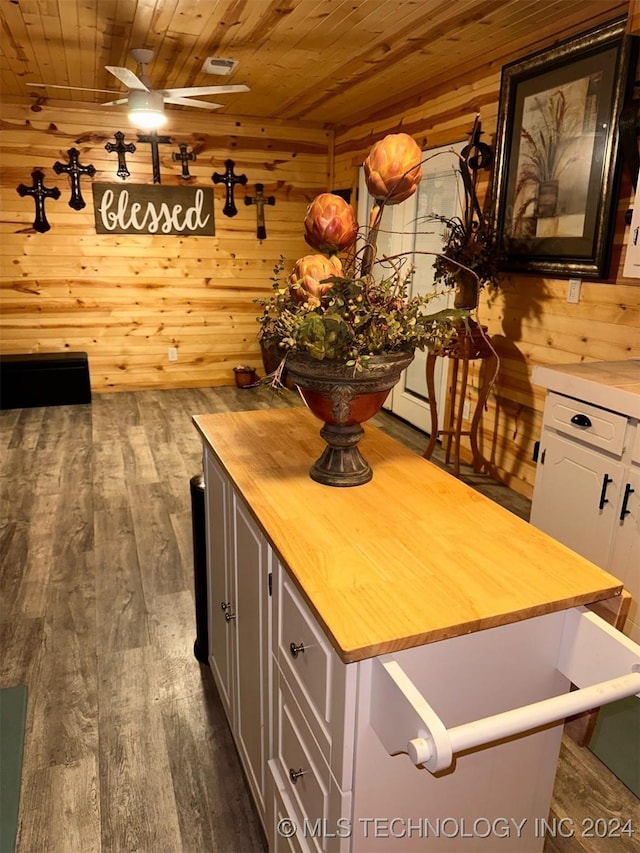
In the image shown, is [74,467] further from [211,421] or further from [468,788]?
[468,788]

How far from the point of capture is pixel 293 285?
127 centimetres

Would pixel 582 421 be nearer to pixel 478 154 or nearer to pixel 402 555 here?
pixel 402 555

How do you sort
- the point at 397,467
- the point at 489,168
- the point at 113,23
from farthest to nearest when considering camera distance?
the point at 489,168, the point at 113,23, the point at 397,467

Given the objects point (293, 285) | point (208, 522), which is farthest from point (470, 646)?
point (208, 522)

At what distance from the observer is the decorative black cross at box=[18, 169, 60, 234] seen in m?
5.42

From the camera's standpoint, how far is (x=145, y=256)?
19.4ft

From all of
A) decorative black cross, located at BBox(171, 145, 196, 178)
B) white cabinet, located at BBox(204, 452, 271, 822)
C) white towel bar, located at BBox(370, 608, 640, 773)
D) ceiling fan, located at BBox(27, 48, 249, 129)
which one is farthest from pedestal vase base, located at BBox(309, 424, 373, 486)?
decorative black cross, located at BBox(171, 145, 196, 178)

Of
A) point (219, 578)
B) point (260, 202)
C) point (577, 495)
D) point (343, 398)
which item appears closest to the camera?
point (343, 398)

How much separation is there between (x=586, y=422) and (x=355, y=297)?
1.48 meters

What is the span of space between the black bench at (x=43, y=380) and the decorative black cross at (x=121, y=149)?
1.70 m

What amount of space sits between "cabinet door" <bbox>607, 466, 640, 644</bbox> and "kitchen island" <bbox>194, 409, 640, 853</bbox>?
989 mm

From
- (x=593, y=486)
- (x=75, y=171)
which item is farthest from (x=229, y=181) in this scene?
(x=593, y=486)

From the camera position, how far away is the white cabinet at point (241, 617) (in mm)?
1382

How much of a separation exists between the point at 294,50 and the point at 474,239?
1.65 m
